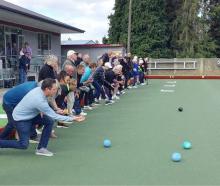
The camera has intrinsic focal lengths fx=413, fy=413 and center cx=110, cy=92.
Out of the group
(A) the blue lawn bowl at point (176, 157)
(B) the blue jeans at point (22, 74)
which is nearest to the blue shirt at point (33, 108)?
(A) the blue lawn bowl at point (176, 157)

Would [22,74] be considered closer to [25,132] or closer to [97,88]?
[97,88]

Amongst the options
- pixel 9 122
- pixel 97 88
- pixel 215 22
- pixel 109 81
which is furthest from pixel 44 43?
pixel 215 22

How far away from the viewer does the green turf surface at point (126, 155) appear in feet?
18.6

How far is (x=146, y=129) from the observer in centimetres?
930

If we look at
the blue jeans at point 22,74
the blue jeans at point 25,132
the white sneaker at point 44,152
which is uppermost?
the blue jeans at point 22,74

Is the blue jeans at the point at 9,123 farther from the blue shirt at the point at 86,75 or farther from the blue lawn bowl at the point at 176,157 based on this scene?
the blue shirt at the point at 86,75

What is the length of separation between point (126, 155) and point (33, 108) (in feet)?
5.67

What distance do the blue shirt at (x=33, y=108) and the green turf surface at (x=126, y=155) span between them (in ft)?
2.27

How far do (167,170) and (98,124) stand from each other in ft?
13.7

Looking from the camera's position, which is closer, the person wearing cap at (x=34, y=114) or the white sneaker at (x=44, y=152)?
the person wearing cap at (x=34, y=114)

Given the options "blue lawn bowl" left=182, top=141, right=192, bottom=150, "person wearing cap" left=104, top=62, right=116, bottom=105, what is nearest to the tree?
"person wearing cap" left=104, top=62, right=116, bottom=105

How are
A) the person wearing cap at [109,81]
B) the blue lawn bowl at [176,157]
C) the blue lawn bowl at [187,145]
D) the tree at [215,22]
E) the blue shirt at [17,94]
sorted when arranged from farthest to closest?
the tree at [215,22], the person wearing cap at [109,81], the blue lawn bowl at [187,145], the blue shirt at [17,94], the blue lawn bowl at [176,157]

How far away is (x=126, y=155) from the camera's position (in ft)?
22.7

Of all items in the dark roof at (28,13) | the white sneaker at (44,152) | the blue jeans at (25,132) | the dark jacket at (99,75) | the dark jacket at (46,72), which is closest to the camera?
the blue jeans at (25,132)
